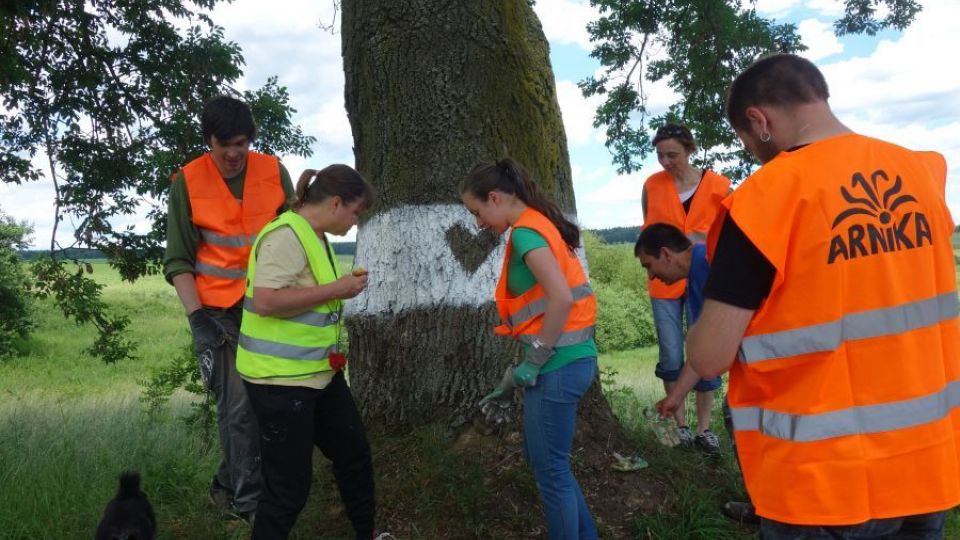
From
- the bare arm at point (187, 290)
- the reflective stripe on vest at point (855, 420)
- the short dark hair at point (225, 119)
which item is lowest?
the reflective stripe on vest at point (855, 420)

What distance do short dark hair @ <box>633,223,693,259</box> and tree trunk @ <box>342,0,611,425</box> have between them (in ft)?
2.87

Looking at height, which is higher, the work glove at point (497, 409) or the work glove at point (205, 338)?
the work glove at point (205, 338)

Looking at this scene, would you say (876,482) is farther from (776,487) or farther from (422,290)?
(422,290)

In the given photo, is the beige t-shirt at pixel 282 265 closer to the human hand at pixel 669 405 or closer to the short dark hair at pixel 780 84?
Answer: the human hand at pixel 669 405

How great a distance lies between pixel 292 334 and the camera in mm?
3268

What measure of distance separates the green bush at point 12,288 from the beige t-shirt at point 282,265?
6.21 metres

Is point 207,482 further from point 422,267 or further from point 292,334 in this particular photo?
point 292,334

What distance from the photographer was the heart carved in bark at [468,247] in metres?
4.27

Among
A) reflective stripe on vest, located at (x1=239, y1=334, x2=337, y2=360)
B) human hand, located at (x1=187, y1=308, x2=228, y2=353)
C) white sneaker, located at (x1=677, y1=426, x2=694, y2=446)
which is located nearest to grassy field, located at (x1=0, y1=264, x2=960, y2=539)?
white sneaker, located at (x1=677, y1=426, x2=694, y2=446)

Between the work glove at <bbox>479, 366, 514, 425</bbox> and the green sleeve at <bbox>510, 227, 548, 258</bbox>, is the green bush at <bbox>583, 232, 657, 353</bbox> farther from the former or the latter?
the green sleeve at <bbox>510, 227, 548, 258</bbox>

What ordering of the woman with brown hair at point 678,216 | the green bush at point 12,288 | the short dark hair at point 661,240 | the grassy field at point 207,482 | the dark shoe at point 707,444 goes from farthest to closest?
the green bush at point 12,288, the woman with brown hair at point 678,216, the dark shoe at point 707,444, the grassy field at point 207,482, the short dark hair at point 661,240

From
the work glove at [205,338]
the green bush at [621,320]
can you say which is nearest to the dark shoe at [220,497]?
the work glove at [205,338]

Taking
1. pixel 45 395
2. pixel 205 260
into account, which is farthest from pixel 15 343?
pixel 205 260

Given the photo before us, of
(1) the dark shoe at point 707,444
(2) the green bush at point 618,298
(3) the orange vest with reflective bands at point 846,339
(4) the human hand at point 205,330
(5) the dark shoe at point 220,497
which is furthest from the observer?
(2) the green bush at point 618,298
